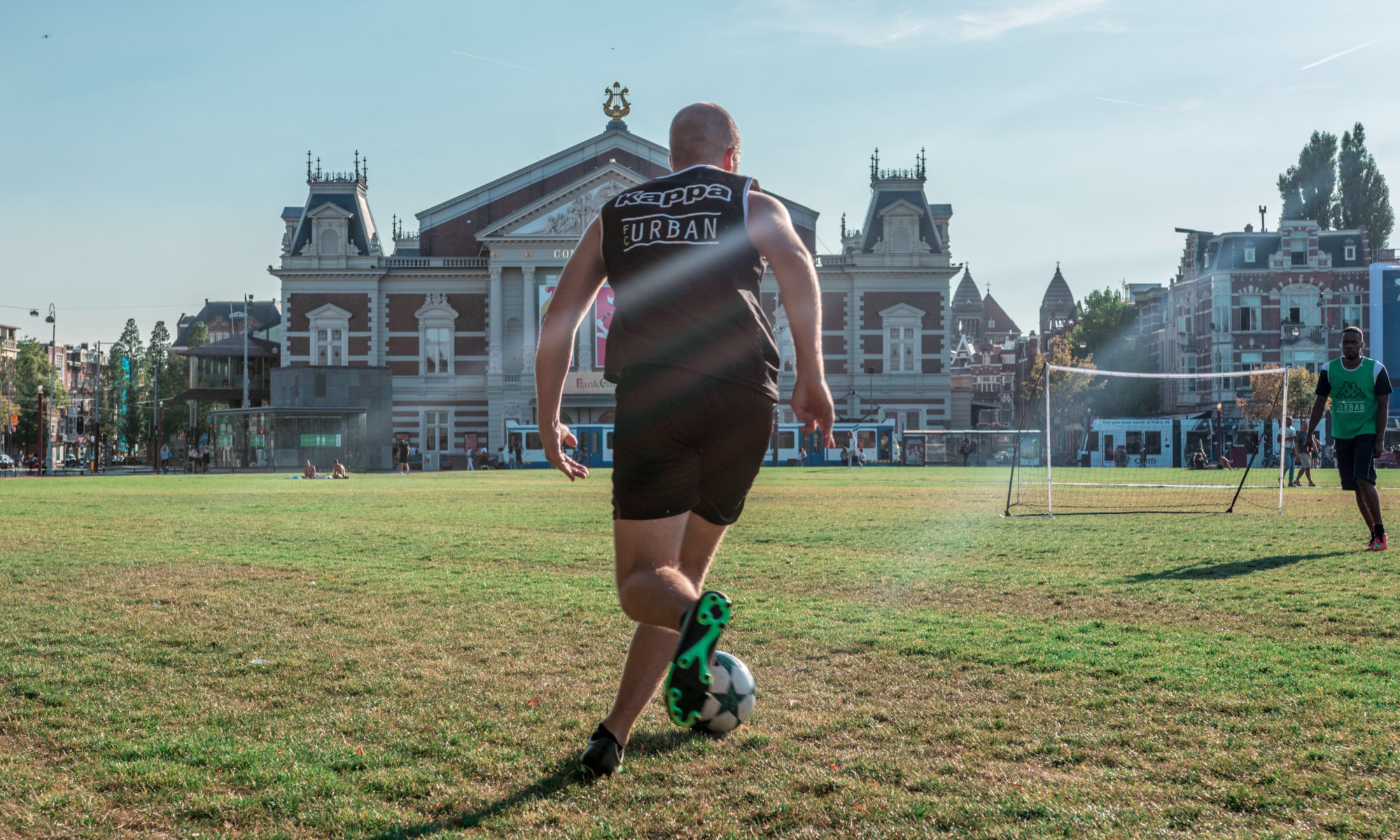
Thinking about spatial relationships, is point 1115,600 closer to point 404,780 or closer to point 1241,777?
point 1241,777

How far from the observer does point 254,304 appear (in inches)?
4432

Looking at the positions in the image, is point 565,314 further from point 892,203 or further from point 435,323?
point 892,203

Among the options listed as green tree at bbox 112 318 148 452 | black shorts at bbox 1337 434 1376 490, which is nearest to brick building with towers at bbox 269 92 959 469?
green tree at bbox 112 318 148 452

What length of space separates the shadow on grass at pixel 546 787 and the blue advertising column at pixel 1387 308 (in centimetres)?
6964

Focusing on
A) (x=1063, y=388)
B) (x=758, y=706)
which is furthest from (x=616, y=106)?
(x=758, y=706)

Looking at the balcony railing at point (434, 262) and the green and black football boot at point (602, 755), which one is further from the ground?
the balcony railing at point (434, 262)

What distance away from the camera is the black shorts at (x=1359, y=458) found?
33.4 ft

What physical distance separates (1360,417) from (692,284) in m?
9.04

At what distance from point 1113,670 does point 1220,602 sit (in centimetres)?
249

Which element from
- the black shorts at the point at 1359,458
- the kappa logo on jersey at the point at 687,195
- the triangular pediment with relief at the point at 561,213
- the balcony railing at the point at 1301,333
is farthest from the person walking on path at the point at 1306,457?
the triangular pediment with relief at the point at 561,213

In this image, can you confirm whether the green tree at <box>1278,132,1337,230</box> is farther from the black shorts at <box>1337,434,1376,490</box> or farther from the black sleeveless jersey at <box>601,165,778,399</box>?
the black sleeveless jersey at <box>601,165,778,399</box>

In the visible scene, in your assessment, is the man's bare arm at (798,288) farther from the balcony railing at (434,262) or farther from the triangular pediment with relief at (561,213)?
the balcony railing at (434,262)

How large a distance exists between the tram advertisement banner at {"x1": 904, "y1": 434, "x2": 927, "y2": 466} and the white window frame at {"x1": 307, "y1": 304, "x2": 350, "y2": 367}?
2881cm

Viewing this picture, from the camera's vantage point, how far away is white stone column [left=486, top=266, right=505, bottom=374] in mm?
59281
